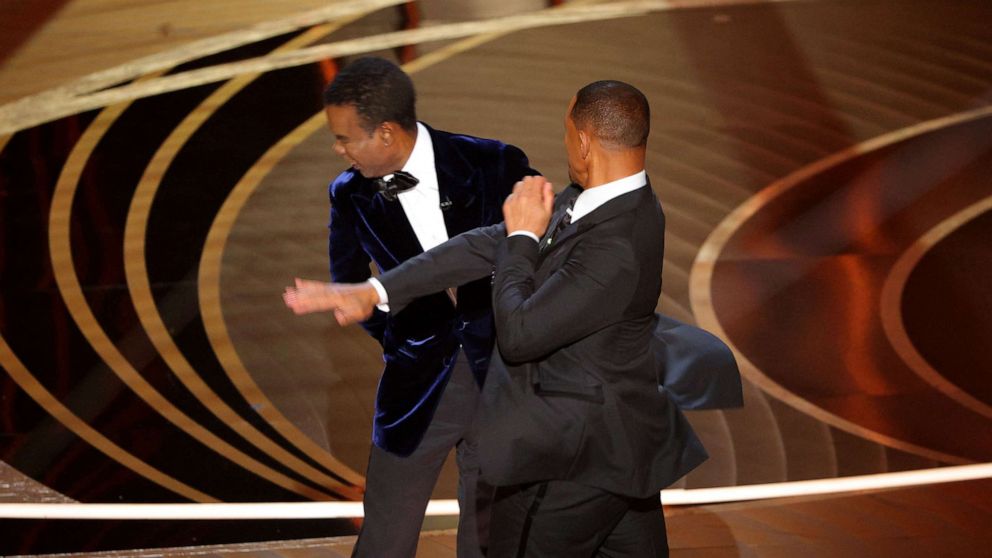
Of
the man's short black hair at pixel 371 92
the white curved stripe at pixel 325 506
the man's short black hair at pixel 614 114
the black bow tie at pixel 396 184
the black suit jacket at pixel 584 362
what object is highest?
the man's short black hair at pixel 371 92

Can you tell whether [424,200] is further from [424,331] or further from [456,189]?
[424,331]

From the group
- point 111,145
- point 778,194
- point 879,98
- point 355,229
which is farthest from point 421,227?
point 879,98

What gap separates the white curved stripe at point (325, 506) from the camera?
3.80m

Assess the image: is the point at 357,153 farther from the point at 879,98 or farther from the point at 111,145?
the point at 879,98

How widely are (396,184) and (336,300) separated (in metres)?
0.43

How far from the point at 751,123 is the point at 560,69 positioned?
3.98 ft

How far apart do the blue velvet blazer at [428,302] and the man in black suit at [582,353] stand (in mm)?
455

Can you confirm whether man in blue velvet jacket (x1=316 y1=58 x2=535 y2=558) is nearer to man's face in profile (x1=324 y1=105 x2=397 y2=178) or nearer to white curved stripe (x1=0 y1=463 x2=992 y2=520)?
man's face in profile (x1=324 y1=105 x2=397 y2=178)

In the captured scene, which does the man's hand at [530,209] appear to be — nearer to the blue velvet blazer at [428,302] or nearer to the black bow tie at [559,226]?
the black bow tie at [559,226]

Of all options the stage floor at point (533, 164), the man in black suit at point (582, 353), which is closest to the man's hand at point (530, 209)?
the man in black suit at point (582, 353)

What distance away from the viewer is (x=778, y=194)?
6039 mm

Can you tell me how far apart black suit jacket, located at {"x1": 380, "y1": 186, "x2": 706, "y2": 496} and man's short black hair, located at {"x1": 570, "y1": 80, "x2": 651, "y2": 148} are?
0.11 m

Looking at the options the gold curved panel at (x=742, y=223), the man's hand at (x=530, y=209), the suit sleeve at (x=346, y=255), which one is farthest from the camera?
the gold curved panel at (x=742, y=223)

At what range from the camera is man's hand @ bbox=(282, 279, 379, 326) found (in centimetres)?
249
